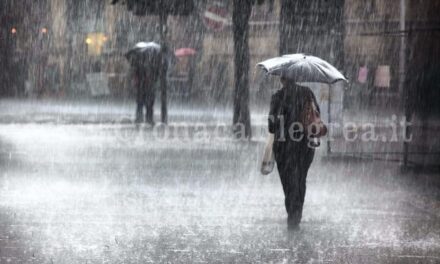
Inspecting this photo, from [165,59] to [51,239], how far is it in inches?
501

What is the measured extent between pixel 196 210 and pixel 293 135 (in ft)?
6.06

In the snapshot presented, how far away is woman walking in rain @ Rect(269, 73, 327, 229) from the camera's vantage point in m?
9.07

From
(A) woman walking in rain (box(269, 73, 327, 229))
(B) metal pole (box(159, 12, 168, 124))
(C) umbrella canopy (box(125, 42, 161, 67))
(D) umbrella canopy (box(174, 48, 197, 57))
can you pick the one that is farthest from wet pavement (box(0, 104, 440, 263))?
(D) umbrella canopy (box(174, 48, 197, 57))

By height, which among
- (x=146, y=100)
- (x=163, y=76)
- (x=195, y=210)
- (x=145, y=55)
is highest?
(x=145, y=55)

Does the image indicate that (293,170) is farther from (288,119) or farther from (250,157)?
(250,157)

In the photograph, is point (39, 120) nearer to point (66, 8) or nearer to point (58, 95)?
point (58, 95)

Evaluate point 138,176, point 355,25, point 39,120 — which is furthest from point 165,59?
point 355,25

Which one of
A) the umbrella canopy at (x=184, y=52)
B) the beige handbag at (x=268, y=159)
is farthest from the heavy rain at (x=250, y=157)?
the umbrella canopy at (x=184, y=52)

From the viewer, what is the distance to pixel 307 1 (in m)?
16.6

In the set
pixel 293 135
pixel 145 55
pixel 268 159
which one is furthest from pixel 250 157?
pixel 145 55

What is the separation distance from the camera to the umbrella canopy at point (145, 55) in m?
21.0

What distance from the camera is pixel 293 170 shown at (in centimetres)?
913

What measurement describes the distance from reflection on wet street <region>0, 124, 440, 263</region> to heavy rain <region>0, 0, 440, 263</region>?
0.11 feet

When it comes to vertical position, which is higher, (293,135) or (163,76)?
(163,76)
